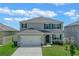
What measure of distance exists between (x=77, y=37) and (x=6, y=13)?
3.09m

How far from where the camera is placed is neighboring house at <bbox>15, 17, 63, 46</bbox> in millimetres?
14773

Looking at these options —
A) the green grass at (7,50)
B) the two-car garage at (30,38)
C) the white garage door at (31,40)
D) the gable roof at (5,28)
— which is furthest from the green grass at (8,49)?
the white garage door at (31,40)

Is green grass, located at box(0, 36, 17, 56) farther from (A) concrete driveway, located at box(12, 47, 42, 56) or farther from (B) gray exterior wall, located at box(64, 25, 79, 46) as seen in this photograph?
(B) gray exterior wall, located at box(64, 25, 79, 46)

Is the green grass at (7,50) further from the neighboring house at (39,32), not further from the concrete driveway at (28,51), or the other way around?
the neighboring house at (39,32)

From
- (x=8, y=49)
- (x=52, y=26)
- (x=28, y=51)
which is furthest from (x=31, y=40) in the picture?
(x=8, y=49)

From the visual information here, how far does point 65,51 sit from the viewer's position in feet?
46.7

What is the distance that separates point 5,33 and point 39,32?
143 cm

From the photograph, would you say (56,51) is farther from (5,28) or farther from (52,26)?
(5,28)

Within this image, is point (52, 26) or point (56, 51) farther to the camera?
point (52, 26)

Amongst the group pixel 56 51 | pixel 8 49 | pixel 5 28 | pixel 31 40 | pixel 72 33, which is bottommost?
pixel 56 51

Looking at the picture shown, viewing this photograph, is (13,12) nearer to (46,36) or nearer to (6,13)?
(6,13)

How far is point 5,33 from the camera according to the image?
1469cm

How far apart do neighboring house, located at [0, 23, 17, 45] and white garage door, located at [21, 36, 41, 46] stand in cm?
61

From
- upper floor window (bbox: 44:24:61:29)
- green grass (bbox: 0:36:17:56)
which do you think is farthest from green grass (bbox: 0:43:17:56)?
upper floor window (bbox: 44:24:61:29)
